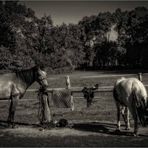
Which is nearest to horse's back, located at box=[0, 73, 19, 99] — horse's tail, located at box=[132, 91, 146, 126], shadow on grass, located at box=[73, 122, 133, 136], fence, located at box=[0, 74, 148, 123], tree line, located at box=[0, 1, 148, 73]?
fence, located at box=[0, 74, 148, 123]

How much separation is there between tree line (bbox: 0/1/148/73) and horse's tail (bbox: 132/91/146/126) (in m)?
23.9

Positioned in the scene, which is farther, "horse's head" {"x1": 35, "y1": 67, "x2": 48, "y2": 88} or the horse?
"horse's head" {"x1": 35, "y1": 67, "x2": 48, "y2": 88}

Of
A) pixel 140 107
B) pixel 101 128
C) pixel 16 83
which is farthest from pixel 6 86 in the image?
pixel 140 107

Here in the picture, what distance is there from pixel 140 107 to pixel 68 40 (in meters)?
42.8

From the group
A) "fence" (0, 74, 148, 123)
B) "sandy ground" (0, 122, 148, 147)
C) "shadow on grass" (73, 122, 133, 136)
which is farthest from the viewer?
"fence" (0, 74, 148, 123)

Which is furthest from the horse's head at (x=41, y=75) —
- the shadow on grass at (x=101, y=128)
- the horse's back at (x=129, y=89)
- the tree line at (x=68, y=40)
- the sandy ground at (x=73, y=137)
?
the tree line at (x=68, y=40)

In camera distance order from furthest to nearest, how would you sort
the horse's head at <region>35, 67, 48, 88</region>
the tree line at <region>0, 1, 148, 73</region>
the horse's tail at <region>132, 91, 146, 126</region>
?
1. the tree line at <region>0, 1, 148, 73</region>
2. the horse's head at <region>35, 67, 48, 88</region>
3. the horse's tail at <region>132, 91, 146, 126</region>

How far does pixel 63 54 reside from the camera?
46719 millimetres

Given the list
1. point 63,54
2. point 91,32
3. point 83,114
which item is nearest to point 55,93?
point 83,114

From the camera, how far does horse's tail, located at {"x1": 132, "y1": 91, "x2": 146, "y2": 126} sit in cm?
740

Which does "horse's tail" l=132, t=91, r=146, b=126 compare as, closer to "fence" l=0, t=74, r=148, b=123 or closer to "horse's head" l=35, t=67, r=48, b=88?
"fence" l=0, t=74, r=148, b=123

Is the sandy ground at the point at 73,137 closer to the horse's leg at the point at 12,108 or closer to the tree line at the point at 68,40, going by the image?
the horse's leg at the point at 12,108

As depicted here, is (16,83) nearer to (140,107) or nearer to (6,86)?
(6,86)

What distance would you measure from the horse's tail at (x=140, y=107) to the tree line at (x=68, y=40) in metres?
23.9
